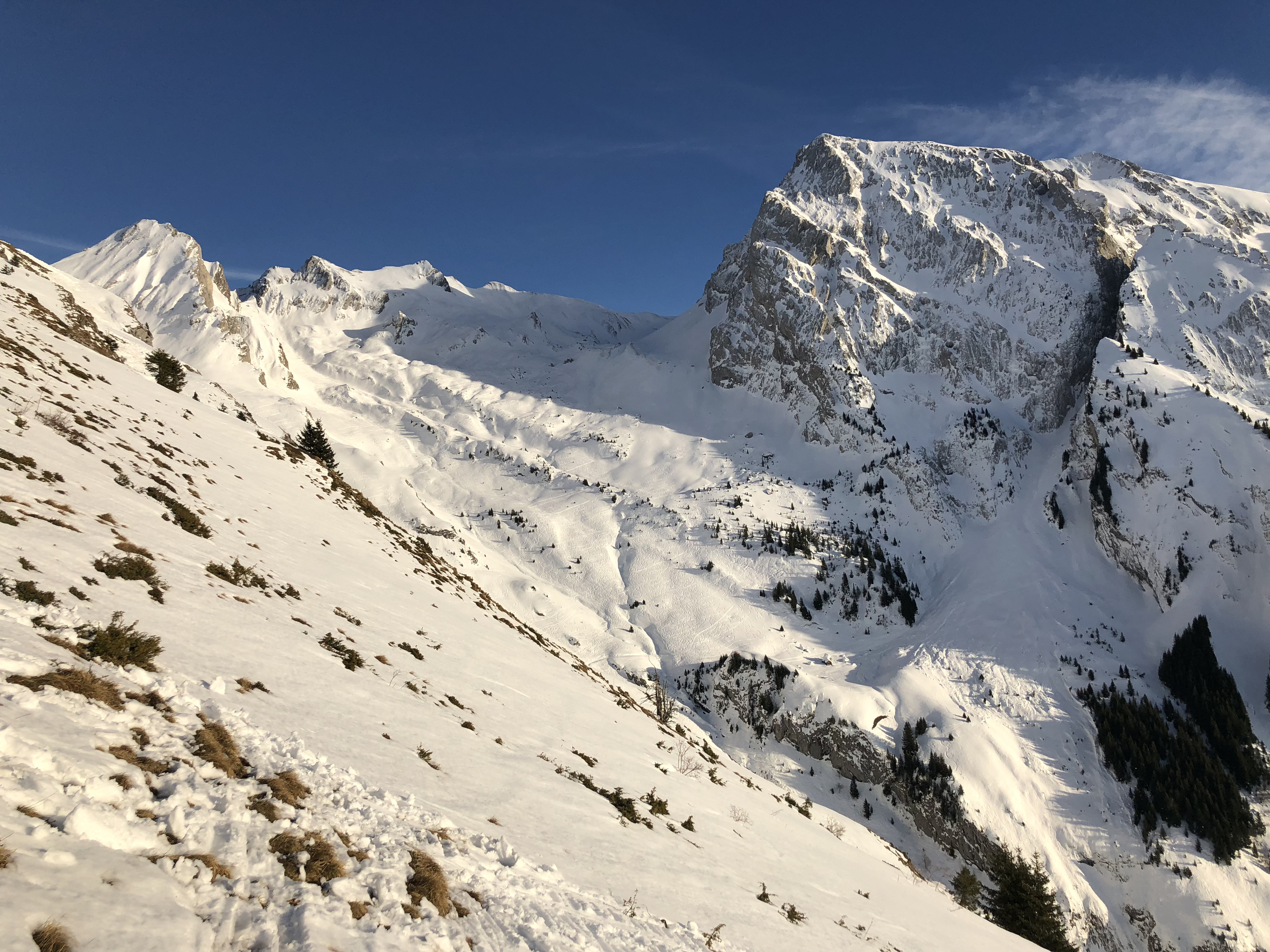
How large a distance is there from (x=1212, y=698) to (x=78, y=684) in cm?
10643

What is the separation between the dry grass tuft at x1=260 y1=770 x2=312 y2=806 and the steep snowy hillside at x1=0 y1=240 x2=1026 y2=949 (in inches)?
1.5

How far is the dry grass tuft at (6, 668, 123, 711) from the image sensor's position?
18.9 ft

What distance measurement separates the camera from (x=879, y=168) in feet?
648

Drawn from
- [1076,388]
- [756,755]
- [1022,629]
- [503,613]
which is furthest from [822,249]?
[503,613]

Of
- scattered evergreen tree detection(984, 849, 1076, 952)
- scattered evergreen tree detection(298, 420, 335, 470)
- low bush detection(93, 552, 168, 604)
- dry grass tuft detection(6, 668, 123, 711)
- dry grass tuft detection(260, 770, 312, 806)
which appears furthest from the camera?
scattered evergreen tree detection(298, 420, 335, 470)

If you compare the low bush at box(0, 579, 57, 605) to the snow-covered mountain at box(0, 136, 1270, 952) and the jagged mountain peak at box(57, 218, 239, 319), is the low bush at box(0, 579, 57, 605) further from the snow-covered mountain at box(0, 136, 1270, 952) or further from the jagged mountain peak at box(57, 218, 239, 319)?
the jagged mountain peak at box(57, 218, 239, 319)

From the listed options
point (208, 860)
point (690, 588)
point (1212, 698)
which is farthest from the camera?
point (690, 588)

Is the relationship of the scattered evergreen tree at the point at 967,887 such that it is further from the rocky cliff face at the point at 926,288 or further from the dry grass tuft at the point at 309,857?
the rocky cliff face at the point at 926,288

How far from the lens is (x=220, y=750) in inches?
251

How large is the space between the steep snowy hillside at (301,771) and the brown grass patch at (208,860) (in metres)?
0.02

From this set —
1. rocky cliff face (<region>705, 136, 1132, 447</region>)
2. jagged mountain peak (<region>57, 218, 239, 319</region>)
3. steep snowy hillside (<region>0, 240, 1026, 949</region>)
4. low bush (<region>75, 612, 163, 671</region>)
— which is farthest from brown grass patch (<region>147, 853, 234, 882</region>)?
jagged mountain peak (<region>57, 218, 239, 319</region>)

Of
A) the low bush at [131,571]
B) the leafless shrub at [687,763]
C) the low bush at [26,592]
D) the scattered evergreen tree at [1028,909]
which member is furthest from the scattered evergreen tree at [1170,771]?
the low bush at [26,592]

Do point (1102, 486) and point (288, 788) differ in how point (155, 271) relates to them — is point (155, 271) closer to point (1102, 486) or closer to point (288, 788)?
point (288, 788)

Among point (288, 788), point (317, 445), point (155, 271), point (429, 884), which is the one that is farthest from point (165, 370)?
point (155, 271)
